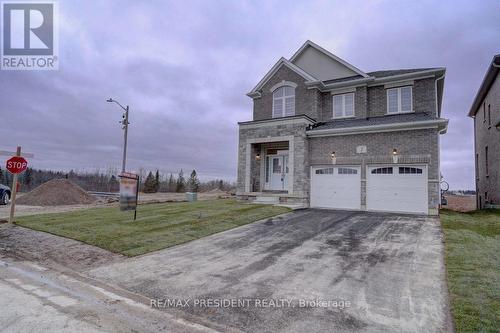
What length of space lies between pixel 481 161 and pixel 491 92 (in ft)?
18.6

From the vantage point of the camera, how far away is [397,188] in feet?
45.0

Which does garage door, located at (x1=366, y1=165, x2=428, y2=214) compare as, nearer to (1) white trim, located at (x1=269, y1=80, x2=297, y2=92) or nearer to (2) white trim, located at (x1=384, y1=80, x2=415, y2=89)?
(2) white trim, located at (x1=384, y1=80, x2=415, y2=89)

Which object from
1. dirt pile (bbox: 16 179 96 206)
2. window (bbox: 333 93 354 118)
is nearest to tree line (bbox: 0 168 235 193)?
dirt pile (bbox: 16 179 96 206)

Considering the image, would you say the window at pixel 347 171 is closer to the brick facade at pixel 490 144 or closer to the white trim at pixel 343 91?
the white trim at pixel 343 91

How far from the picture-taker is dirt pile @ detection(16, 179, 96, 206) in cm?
2020

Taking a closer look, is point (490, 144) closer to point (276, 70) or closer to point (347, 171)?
point (347, 171)

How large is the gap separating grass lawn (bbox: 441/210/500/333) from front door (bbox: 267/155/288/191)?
9.67 meters

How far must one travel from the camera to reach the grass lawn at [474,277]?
348 cm

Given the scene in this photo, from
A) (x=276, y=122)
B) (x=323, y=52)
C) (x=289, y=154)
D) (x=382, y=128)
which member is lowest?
(x=289, y=154)

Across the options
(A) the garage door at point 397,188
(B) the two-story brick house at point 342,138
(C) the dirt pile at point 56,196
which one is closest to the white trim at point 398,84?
(B) the two-story brick house at point 342,138

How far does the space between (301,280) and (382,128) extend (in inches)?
439

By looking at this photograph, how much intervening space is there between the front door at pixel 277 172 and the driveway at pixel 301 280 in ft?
29.6

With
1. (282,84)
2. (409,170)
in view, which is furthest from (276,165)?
(409,170)

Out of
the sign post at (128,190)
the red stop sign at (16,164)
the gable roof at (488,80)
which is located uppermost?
the gable roof at (488,80)
